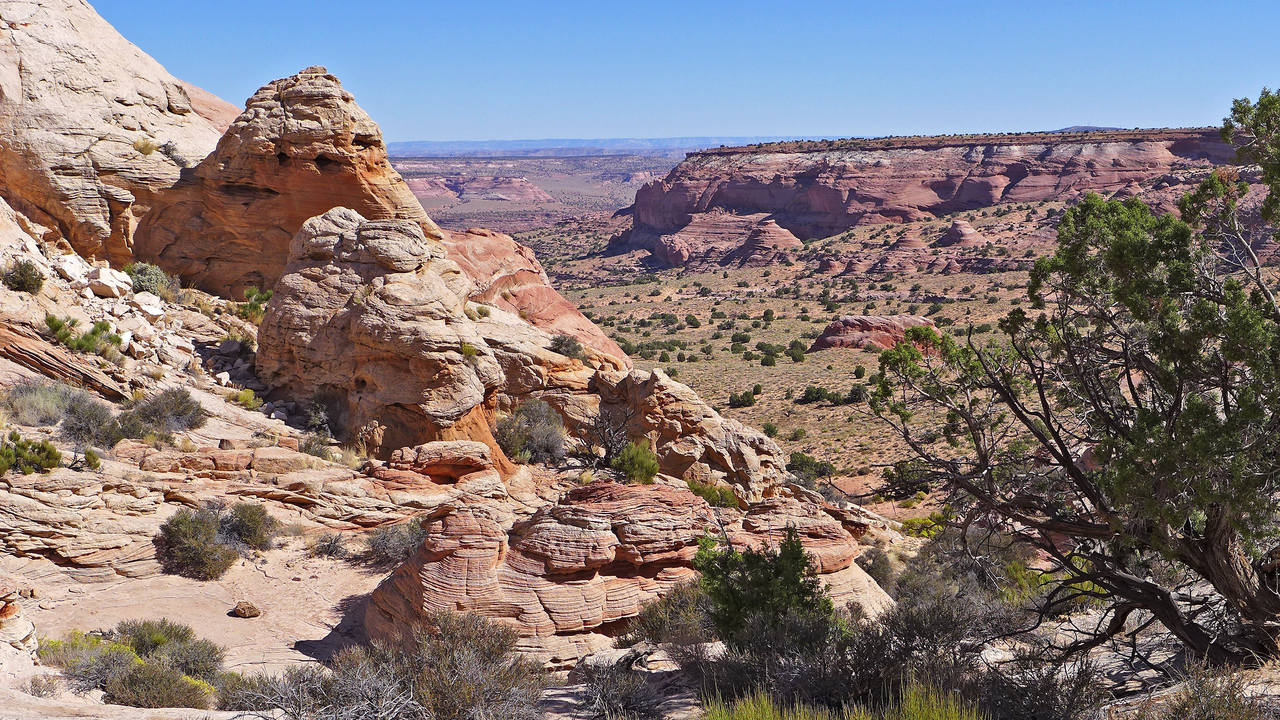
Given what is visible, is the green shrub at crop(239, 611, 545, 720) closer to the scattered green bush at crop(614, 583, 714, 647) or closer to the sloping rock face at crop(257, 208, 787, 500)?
the scattered green bush at crop(614, 583, 714, 647)

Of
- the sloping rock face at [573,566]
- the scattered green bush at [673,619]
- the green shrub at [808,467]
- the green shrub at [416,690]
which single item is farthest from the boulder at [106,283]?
the green shrub at [808,467]

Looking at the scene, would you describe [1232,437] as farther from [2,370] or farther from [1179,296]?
[2,370]

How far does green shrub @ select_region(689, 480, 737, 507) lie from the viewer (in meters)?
16.7

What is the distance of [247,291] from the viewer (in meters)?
21.0

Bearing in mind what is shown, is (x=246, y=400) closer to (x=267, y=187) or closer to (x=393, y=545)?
(x=393, y=545)

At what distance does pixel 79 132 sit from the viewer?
19.2 metres

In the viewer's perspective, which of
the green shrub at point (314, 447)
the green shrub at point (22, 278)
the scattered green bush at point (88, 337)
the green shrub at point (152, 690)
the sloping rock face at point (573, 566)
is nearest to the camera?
the green shrub at point (152, 690)

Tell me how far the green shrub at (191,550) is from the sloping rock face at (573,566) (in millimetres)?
2723

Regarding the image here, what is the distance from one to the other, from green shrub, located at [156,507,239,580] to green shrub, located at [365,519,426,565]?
2.20 metres

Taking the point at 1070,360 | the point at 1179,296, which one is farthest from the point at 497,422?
the point at 1179,296

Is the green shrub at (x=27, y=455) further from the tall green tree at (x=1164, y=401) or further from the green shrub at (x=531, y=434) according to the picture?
the tall green tree at (x=1164, y=401)

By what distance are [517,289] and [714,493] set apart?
930 cm

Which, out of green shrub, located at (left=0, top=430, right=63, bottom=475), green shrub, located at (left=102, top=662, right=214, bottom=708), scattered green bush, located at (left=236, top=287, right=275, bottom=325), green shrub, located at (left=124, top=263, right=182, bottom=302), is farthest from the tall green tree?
green shrub, located at (left=124, top=263, right=182, bottom=302)

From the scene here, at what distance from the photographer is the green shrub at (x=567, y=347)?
20297 millimetres
